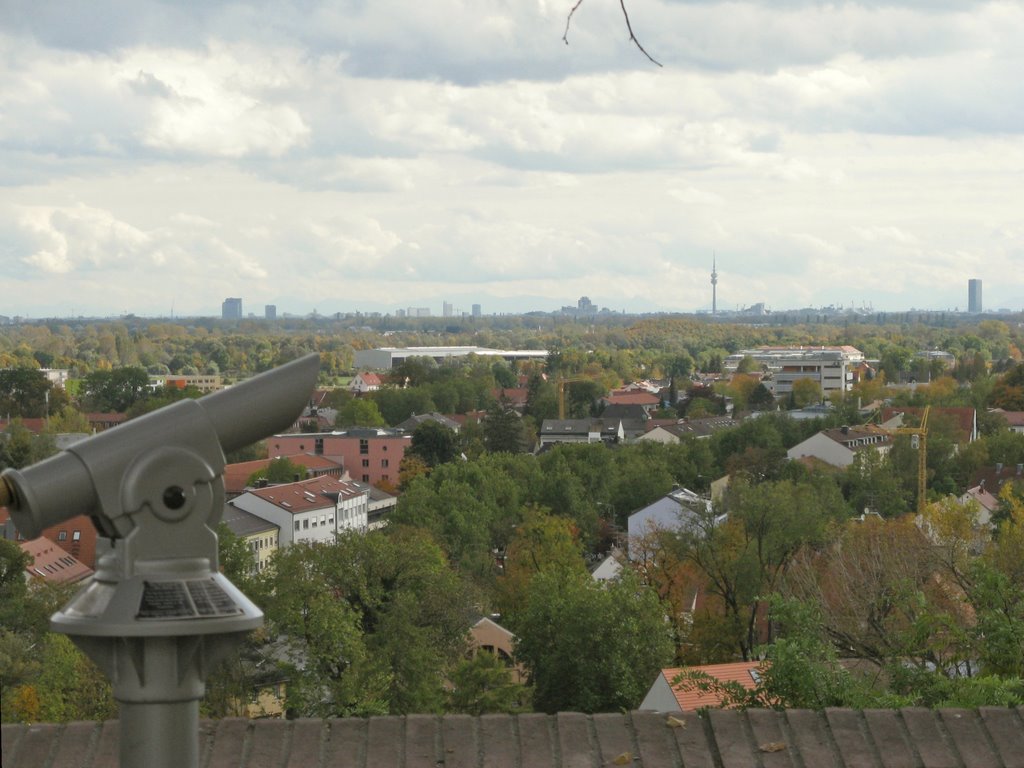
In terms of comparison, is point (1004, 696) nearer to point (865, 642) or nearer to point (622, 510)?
point (865, 642)

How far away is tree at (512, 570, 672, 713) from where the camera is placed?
23438 millimetres

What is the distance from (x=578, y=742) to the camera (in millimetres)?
4117

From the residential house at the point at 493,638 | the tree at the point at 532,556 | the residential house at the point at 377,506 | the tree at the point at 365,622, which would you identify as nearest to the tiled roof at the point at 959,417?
the residential house at the point at 377,506

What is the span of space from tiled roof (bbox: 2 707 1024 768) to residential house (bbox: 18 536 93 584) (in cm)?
2734

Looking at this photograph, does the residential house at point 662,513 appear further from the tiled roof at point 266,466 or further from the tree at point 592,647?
the tiled roof at point 266,466

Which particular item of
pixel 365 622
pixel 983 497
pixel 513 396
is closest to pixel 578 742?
pixel 365 622

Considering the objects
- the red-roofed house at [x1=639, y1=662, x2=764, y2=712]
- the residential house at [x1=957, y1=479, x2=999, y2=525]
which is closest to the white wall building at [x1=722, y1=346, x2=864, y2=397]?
the residential house at [x1=957, y1=479, x2=999, y2=525]

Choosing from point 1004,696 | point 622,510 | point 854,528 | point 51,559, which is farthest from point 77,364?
point 1004,696

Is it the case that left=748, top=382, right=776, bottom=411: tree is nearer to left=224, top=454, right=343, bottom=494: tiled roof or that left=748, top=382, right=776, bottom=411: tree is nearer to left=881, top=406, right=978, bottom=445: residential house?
left=881, top=406, right=978, bottom=445: residential house

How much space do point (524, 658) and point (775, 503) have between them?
9851mm

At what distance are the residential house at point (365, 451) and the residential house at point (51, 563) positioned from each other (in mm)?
33501

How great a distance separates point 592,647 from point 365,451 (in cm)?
4689

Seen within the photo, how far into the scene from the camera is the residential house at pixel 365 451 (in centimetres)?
6938

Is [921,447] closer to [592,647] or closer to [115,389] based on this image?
[592,647]
